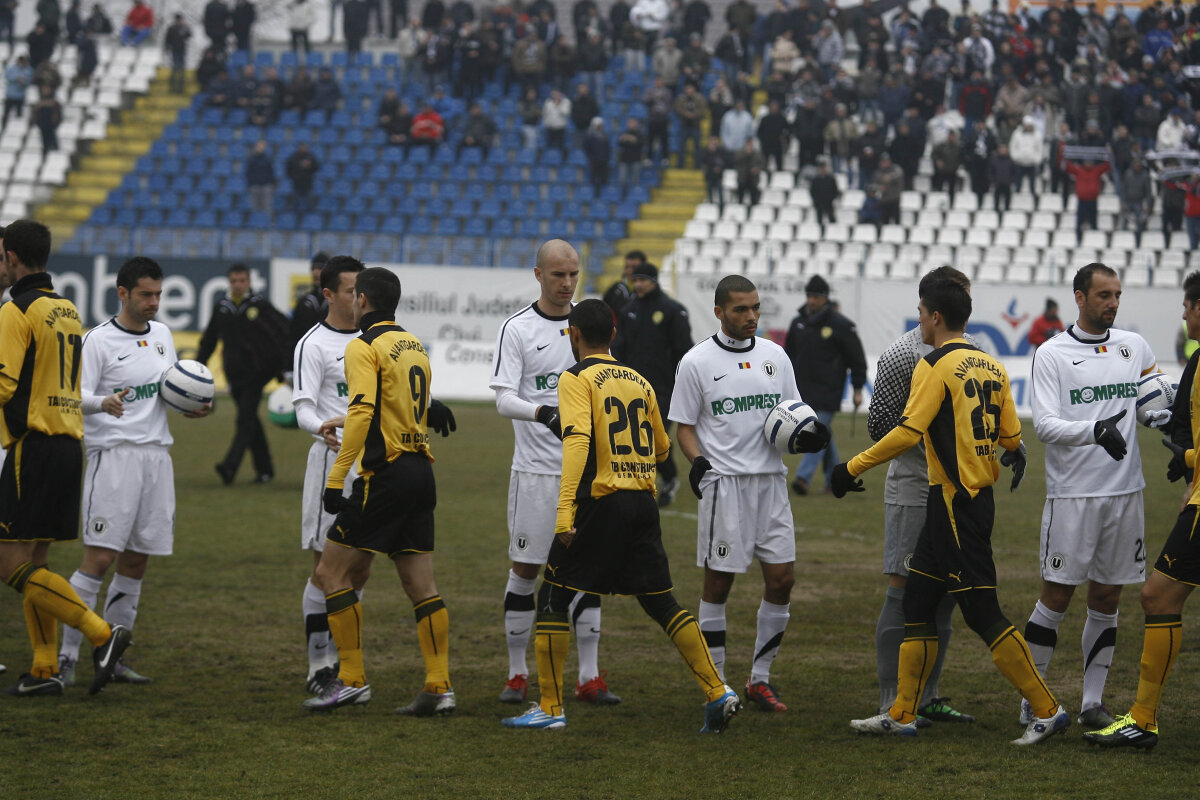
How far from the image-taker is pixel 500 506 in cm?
1341

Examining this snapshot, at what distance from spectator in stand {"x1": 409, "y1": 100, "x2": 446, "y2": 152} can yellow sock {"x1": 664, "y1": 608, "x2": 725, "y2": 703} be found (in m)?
27.7

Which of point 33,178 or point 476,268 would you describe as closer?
point 476,268

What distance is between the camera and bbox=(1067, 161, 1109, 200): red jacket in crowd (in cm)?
2816

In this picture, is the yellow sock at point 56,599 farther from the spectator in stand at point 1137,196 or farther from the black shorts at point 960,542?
the spectator in stand at point 1137,196

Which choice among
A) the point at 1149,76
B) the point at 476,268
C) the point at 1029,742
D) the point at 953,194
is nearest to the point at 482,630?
the point at 1029,742

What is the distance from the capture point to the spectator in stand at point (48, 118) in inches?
1308

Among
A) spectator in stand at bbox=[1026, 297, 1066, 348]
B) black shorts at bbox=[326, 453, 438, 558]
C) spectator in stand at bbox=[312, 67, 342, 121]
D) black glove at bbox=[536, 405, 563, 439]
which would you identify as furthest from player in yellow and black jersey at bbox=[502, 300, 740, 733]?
spectator in stand at bbox=[312, 67, 342, 121]

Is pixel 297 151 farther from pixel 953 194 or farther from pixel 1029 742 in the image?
pixel 1029 742

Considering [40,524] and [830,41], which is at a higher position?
[830,41]

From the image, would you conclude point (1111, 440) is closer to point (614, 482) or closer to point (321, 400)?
point (614, 482)

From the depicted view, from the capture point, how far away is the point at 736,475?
655 cm

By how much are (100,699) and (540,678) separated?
7.22 feet

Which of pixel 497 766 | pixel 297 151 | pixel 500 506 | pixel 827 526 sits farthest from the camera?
pixel 297 151

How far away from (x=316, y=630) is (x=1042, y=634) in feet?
11.5
